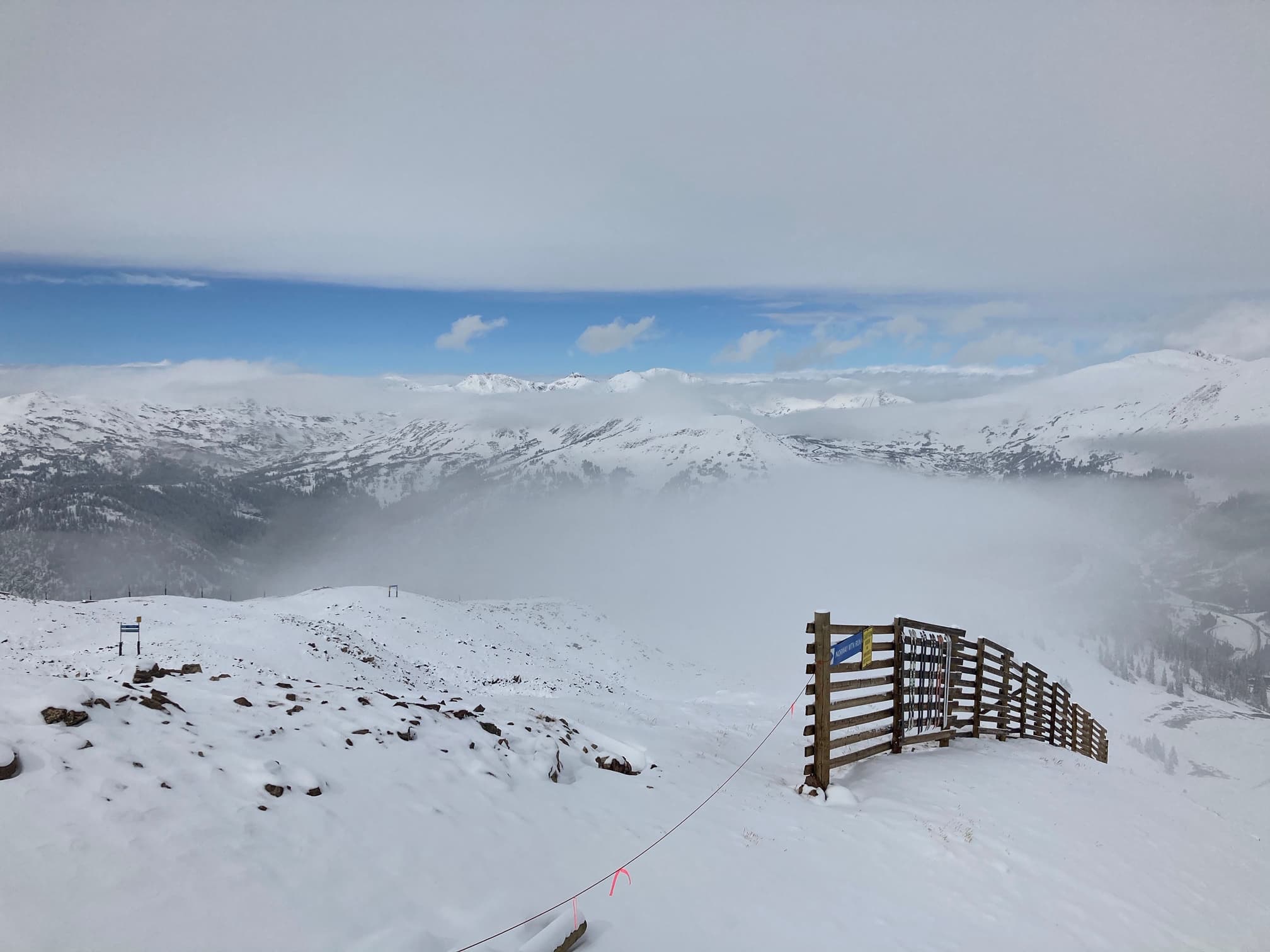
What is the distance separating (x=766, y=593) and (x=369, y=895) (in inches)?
6320

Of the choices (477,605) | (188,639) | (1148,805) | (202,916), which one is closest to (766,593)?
(477,605)

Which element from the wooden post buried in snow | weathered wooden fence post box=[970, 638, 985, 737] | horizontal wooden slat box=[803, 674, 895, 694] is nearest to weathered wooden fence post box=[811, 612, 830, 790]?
horizontal wooden slat box=[803, 674, 895, 694]

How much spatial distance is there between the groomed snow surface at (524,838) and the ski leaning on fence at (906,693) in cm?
65

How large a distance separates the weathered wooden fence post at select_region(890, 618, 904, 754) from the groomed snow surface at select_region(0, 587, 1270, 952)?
633 millimetres

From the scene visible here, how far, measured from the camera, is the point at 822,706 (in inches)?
Answer: 412

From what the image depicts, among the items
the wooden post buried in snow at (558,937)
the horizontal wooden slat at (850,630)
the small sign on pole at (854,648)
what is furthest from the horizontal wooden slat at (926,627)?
the wooden post buried in snow at (558,937)

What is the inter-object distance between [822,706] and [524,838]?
18.3 feet

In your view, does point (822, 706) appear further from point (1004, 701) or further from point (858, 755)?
point (1004, 701)

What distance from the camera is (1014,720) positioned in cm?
1700

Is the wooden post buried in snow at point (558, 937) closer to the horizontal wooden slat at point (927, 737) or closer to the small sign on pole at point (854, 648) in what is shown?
the small sign on pole at point (854, 648)

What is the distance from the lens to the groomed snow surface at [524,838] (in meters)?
4.65

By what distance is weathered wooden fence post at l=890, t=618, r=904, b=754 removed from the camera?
1216 centimetres

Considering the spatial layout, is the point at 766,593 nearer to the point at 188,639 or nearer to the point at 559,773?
the point at 188,639

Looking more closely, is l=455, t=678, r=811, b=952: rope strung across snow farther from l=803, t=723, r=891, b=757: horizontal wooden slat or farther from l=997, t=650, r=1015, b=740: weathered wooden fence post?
l=997, t=650, r=1015, b=740: weathered wooden fence post
